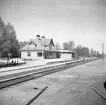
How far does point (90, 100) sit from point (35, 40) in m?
39.1

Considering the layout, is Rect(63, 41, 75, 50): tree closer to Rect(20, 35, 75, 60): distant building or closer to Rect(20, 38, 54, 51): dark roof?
Rect(20, 35, 75, 60): distant building

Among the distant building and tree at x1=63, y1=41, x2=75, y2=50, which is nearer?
the distant building

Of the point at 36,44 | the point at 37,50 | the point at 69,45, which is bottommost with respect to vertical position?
the point at 37,50

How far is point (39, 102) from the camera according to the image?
15.0 feet

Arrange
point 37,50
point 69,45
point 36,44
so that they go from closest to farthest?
point 37,50
point 36,44
point 69,45

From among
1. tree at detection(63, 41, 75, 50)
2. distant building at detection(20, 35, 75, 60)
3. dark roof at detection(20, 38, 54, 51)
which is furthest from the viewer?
tree at detection(63, 41, 75, 50)

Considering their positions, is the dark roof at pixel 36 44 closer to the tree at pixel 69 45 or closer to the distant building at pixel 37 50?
the distant building at pixel 37 50

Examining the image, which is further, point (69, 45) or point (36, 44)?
point (69, 45)

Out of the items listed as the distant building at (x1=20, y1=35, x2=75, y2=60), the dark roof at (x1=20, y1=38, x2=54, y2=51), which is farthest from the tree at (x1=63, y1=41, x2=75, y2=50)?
the dark roof at (x1=20, y1=38, x2=54, y2=51)

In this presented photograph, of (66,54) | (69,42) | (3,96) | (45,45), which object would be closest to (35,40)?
(45,45)

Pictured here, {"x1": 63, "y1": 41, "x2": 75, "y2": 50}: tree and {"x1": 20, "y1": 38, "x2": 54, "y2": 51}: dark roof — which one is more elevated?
{"x1": 63, "y1": 41, "x2": 75, "y2": 50}: tree

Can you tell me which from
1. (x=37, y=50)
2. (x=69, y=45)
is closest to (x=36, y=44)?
(x=37, y=50)

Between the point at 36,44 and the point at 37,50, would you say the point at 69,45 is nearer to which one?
the point at 36,44

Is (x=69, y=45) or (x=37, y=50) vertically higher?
(x=69, y=45)
